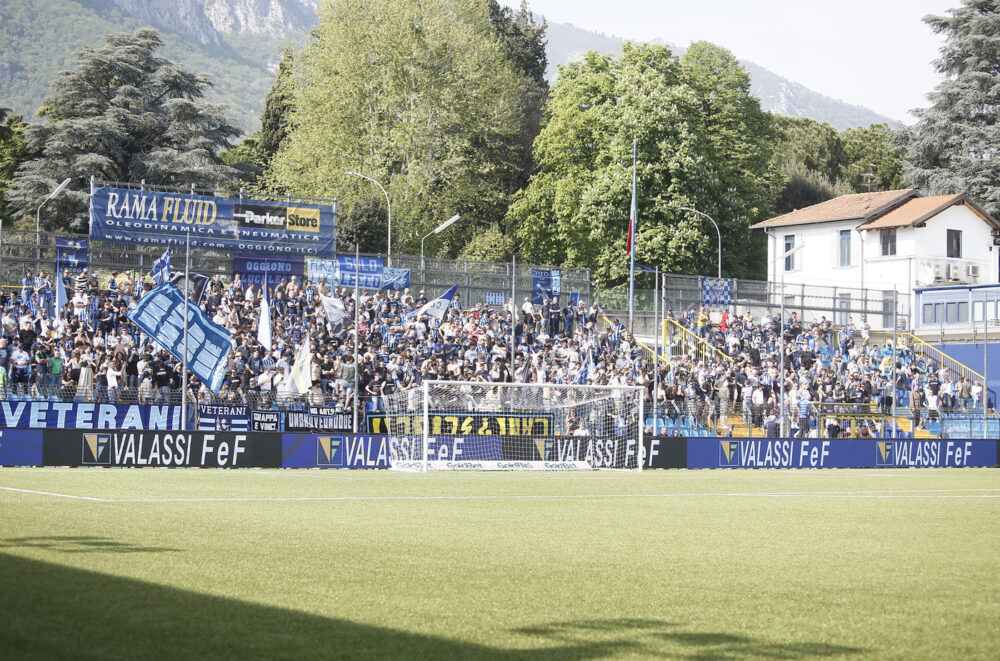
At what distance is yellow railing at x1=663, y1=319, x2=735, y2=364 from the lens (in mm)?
42812

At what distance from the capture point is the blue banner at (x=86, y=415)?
27.6 m

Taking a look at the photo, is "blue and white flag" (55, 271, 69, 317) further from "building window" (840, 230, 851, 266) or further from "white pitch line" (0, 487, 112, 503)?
"building window" (840, 230, 851, 266)

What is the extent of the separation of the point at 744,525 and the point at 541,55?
72889 millimetres

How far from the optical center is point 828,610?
7023 mm

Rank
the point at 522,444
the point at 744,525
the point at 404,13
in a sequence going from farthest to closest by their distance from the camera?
1. the point at 404,13
2. the point at 522,444
3. the point at 744,525

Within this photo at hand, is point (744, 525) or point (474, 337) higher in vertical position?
point (474, 337)

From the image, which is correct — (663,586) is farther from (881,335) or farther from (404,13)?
(404,13)

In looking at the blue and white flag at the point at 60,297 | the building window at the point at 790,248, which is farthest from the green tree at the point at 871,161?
the blue and white flag at the point at 60,297

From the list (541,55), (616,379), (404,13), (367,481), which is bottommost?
(367,481)

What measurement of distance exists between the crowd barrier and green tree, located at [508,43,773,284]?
23572 mm

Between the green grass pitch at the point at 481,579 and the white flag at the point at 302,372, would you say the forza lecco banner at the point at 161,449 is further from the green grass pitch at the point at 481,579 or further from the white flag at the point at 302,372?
the green grass pitch at the point at 481,579

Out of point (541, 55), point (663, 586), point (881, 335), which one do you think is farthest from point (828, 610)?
point (541, 55)

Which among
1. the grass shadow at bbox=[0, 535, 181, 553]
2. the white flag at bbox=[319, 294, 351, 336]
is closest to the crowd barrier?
the white flag at bbox=[319, 294, 351, 336]

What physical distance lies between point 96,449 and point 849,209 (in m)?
51.8
